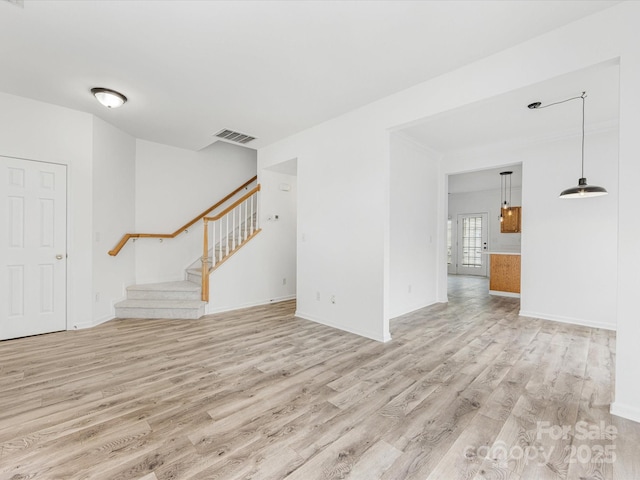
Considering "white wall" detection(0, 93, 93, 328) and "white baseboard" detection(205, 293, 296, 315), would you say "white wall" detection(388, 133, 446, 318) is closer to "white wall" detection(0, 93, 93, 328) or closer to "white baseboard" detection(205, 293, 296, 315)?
"white baseboard" detection(205, 293, 296, 315)

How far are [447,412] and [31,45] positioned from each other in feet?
15.6

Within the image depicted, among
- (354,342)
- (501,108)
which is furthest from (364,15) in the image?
(354,342)

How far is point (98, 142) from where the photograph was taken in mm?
4246

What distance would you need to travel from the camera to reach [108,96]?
3389mm

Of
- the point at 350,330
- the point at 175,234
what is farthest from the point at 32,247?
the point at 350,330

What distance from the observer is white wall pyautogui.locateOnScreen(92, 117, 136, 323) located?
14.0 feet

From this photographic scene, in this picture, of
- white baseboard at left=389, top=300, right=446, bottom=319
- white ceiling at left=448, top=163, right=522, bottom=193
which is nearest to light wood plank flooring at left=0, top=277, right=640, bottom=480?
white baseboard at left=389, top=300, right=446, bottom=319

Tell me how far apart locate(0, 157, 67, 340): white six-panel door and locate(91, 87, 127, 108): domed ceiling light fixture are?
128 centimetres

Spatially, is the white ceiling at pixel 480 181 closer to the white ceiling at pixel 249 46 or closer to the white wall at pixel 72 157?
the white ceiling at pixel 249 46

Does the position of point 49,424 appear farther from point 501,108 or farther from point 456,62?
point 501,108

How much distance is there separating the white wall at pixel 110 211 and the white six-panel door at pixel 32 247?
39 centimetres

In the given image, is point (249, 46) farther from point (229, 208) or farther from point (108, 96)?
point (229, 208)

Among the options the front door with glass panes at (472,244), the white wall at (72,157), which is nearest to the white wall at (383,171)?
the white wall at (72,157)

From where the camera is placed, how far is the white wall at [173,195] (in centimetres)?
534
